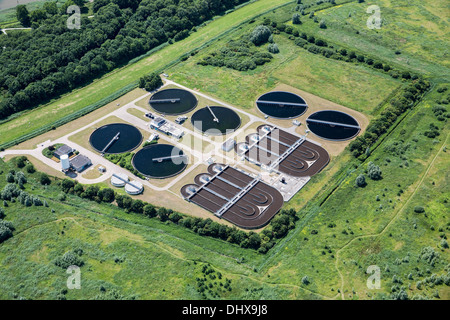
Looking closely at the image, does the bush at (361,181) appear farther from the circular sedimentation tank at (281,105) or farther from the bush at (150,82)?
the bush at (150,82)

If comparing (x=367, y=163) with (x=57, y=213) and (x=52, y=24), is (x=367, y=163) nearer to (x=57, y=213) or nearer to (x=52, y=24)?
(x=57, y=213)

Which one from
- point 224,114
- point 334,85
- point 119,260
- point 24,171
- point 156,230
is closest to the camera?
point 119,260

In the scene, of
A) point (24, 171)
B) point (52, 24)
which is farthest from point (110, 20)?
point (24, 171)

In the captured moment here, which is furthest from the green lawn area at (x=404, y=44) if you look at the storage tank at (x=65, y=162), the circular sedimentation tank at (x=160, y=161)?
the storage tank at (x=65, y=162)

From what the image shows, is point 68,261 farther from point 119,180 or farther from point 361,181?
point 361,181

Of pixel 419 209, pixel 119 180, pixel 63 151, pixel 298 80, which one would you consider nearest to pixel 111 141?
pixel 63 151

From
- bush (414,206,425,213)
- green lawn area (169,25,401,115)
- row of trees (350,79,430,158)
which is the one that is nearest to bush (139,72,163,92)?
green lawn area (169,25,401,115)
